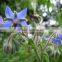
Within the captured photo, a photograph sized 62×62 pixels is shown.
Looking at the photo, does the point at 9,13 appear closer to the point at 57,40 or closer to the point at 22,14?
the point at 22,14

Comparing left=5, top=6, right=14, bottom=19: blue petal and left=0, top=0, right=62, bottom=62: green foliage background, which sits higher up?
left=5, top=6, right=14, bottom=19: blue petal

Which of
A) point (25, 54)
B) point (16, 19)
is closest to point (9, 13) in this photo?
point (16, 19)

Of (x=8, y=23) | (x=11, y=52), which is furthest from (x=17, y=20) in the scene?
(x=11, y=52)

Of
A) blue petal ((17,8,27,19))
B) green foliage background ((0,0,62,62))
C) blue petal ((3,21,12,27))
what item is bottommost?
green foliage background ((0,0,62,62))

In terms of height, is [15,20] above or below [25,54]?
above

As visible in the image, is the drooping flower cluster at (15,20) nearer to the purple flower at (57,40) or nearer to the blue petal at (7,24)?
the blue petal at (7,24)

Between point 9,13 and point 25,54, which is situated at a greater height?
point 9,13

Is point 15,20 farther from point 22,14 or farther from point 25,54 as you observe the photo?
point 25,54

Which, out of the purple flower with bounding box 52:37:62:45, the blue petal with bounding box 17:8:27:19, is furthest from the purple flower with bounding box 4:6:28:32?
the purple flower with bounding box 52:37:62:45

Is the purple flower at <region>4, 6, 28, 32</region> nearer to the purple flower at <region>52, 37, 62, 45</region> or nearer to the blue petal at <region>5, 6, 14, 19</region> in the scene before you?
the blue petal at <region>5, 6, 14, 19</region>
